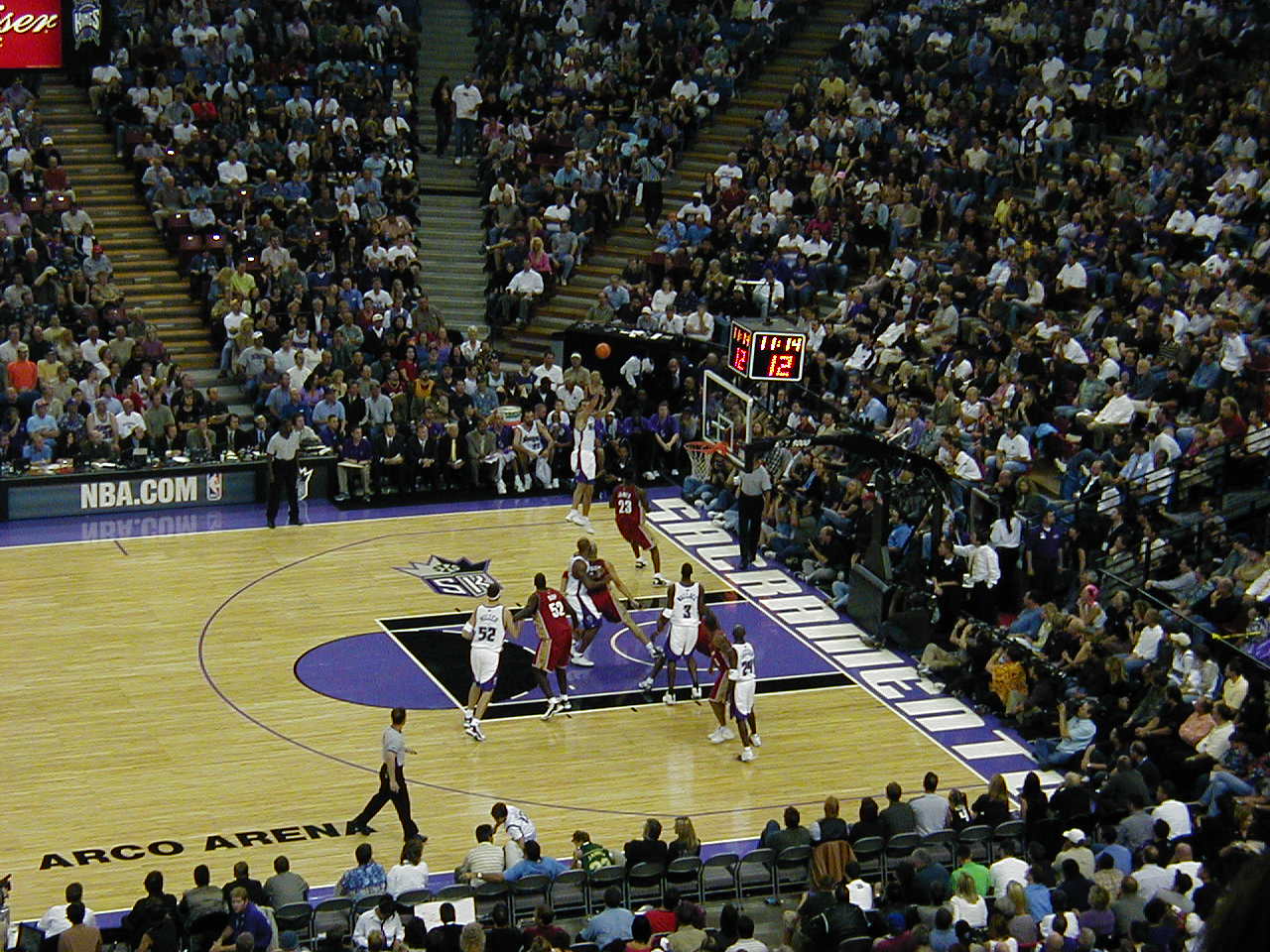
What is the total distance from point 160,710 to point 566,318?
50.1ft

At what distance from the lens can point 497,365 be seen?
30625 millimetres

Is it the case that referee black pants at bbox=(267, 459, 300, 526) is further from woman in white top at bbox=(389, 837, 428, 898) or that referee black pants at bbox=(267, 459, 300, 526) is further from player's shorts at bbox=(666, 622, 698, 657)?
woman in white top at bbox=(389, 837, 428, 898)

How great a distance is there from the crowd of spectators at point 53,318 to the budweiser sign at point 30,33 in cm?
251

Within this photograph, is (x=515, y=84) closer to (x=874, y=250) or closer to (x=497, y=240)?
(x=497, y=240)

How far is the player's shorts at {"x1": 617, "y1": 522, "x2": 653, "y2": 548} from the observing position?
23.9m

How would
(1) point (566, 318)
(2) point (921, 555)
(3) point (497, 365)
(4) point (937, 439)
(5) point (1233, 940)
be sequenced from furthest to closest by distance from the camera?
(1) point (566, 318), (3) point (497, 365), (4) point (937, 439), (2) point (921, 555), (5) point (1233, 940)

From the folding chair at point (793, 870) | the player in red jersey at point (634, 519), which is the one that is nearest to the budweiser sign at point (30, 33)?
the player in red jersey at point (634, 519)

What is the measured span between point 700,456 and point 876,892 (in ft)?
49.0

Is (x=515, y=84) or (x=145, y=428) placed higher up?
(x=515, y=84)

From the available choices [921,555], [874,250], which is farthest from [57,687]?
[874,250]

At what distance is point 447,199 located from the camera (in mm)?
36156

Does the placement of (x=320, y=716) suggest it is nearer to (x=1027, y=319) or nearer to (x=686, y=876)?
(x=686, y=876)

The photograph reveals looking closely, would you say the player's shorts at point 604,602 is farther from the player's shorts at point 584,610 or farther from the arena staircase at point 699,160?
the arena staircase at point 699,160

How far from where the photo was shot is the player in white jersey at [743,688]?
61.2 ft
